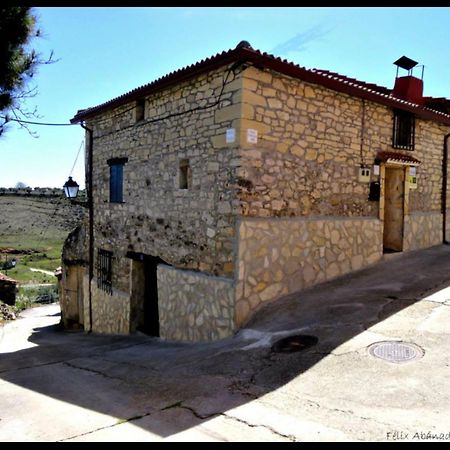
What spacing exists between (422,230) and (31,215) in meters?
32.9

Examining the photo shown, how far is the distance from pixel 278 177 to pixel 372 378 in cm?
372

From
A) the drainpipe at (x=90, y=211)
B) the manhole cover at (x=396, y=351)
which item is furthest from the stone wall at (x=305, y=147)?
the drainpipe at (x=90, y=211)

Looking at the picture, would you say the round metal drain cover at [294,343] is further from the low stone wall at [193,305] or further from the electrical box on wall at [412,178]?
the electrical box on wall at [412,178]

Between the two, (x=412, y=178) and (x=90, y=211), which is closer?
(x=412, y=178)

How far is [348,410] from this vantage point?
372 cm

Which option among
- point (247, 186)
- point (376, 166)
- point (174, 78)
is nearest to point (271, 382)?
point (247, 186)

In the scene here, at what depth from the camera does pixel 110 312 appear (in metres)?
11.0

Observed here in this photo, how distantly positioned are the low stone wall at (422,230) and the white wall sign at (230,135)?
5671 mm

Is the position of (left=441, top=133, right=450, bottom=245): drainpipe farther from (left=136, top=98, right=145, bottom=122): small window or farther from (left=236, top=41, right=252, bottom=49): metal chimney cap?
(left=136, top=98, right=145, bottom=122): small window

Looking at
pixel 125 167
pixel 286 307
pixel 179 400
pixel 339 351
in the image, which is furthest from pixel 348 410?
pixel 125 167

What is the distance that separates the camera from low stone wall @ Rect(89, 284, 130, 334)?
33.3 ft

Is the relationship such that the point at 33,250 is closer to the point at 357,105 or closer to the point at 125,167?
the point at 125,167

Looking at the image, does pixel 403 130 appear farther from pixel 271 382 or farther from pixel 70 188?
pixel 70 188

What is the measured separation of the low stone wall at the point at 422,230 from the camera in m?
10.0
